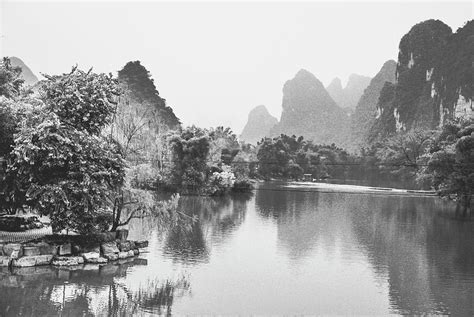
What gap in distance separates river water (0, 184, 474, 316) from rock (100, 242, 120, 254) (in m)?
0.48

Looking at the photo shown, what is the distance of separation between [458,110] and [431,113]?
1294 centimetres

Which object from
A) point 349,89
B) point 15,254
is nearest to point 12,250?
point 15,254

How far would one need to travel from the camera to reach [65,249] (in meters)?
12.3

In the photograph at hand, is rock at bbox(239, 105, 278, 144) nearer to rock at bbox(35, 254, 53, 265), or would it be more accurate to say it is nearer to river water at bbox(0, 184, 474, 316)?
river water at bbox(0, 184, 474, 316)

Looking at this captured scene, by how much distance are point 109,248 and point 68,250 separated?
3.73ft

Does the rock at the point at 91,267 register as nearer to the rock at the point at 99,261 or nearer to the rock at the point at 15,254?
the rock at the point at 99,261

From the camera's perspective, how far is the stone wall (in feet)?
38.5

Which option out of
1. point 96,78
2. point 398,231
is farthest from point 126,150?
point 398,231

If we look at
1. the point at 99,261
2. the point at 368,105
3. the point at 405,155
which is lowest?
the point at 99,261

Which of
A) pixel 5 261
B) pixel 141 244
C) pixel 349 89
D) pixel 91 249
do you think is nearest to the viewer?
pixel 5 261

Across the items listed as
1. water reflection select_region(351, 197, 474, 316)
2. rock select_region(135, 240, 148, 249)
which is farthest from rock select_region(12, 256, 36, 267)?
water reflection select_region(351, 197, 474, 316)

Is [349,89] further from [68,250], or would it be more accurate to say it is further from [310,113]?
[68,250]

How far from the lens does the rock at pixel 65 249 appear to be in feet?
40.1

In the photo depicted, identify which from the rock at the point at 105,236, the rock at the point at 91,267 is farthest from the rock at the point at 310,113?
the rock at the point at 91,267
